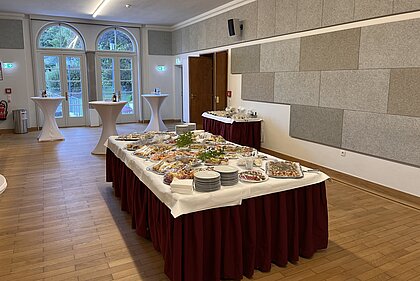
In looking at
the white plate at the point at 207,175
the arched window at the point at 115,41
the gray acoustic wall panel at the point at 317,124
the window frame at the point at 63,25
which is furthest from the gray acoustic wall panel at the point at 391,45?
the window frame at the point at 63,25

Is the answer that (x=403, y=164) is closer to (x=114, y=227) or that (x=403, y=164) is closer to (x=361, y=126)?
(x=361, y=126)

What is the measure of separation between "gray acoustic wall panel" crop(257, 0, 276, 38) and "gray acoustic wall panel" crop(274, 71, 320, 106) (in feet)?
2.94

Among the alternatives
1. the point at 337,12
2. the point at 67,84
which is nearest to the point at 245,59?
the point at 337,12

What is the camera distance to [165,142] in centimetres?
386

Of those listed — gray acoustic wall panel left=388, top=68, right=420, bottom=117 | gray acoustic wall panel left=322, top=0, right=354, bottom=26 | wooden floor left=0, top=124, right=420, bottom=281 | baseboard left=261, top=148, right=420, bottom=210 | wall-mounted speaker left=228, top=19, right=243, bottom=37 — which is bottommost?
wooden floor left=0, top=124, right=420, bottom=281

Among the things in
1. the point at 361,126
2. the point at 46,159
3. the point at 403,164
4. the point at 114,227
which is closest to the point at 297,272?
the point at 114,227

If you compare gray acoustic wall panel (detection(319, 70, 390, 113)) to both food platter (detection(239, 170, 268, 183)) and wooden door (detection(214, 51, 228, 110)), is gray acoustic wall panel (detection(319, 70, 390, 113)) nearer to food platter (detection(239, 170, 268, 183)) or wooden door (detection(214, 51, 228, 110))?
food platter (detection(239, 170, 268, 183))

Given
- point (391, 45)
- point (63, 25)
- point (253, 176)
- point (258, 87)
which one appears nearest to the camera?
point (253, 176)

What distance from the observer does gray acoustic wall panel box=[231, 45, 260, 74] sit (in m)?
6.84

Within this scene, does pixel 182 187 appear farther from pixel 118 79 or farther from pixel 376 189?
pixel 118 79

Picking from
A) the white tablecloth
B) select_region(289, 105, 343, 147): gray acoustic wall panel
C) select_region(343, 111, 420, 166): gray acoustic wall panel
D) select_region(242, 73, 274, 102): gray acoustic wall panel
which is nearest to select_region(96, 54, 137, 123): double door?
select_region(242, 73, 274, 102): gray acoustic wall panel

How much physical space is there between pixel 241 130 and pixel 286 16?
7.31 ft

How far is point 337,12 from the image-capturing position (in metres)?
4.91

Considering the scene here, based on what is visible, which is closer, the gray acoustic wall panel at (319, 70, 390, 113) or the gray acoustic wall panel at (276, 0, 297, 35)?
Answer: the gray acoustic wall panel at (319, 70, 390, 113)
